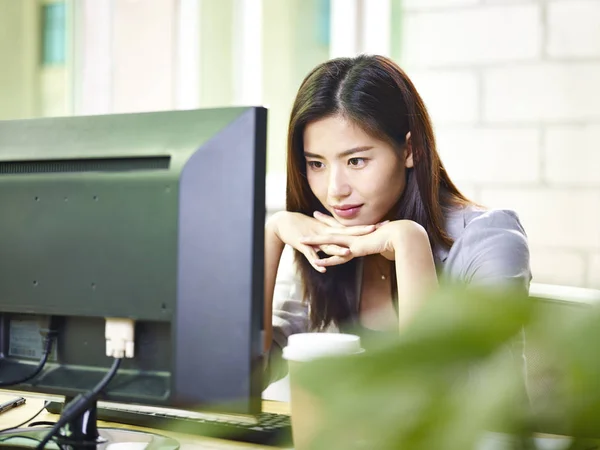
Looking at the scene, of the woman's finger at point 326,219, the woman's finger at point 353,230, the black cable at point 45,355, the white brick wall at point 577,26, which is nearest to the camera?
the black cable at point 45,355

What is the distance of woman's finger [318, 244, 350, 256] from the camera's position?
1.55 metres

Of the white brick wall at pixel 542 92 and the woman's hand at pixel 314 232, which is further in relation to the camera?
the white brick wall at pixel 542 92

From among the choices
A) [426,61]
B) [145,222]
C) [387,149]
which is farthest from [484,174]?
[145,222]

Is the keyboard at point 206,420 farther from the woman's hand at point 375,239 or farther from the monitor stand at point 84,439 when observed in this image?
the woman's hand at point 375,239

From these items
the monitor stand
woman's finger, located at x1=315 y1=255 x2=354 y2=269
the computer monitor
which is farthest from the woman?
the computer monitor

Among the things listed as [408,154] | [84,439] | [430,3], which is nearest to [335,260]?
[408,154]

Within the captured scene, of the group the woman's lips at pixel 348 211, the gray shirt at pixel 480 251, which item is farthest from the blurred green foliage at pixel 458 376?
the woman's lips at pixel 348 211

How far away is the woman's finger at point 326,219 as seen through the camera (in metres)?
1.63

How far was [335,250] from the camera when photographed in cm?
157

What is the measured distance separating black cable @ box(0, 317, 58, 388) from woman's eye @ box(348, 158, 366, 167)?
85 centimetres

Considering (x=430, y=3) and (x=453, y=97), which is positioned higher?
(x=430, y=3)

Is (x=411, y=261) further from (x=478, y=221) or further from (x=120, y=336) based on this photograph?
(x=120, y=336)

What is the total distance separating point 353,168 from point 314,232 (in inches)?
6.2

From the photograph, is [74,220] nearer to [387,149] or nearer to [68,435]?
[68,435]
